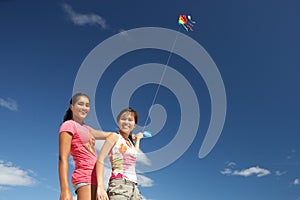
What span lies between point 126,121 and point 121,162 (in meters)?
→ 0.54

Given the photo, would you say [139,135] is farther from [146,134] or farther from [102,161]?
[102,161]

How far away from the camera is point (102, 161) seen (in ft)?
12.9

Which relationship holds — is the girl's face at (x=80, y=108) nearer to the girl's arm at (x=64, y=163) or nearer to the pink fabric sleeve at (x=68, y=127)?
the pink fabric sleeve at (x=68, y=127)

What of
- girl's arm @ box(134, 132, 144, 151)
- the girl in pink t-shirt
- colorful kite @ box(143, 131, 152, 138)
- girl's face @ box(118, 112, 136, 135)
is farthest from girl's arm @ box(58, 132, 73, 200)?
colorful kite @ box(143, 131, 152, 138)

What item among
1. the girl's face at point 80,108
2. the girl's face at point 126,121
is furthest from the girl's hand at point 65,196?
the girl's face at point 126,121

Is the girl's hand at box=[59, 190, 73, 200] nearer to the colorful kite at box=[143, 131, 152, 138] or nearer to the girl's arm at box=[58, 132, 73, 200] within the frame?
the girl's arm at box=[58, 132, 73, 200]

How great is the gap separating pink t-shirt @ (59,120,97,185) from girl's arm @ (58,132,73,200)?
9cm

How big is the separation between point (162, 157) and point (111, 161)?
147 cm

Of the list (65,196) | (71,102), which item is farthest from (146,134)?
(65,196)

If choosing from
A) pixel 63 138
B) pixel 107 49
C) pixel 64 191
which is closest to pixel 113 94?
pixel 107 49

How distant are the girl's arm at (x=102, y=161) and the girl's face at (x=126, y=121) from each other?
0.56 feet

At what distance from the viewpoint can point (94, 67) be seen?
5613 mm

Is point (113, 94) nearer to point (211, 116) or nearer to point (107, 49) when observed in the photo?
point (107, 49)

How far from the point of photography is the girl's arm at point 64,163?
11.1ft
